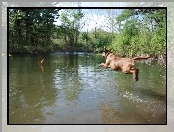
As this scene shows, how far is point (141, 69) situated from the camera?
3475 millimetres

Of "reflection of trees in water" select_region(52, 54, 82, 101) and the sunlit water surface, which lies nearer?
the sunlit water surface

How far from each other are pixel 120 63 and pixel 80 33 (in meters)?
0.58

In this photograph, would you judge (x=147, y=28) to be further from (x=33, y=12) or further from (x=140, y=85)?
(x=33, y=12)

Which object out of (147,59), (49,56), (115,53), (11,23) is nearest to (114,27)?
(115,53)

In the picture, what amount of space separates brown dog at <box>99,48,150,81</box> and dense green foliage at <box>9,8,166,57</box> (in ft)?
0.25

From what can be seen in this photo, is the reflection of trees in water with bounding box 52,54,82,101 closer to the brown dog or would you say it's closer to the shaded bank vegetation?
the shaded bank vegetation

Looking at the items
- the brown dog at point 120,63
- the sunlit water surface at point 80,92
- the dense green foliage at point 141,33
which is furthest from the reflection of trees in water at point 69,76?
the dense green foliage at point 141,33

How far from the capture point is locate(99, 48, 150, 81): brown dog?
11.3 feet

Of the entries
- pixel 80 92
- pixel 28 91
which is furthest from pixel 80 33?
pixel 28 91

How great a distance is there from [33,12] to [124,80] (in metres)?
1.30

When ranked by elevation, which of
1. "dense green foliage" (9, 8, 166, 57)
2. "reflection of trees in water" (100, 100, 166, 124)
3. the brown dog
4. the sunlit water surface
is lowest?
"reflection of trees in water" (100, 100, 166, 124)

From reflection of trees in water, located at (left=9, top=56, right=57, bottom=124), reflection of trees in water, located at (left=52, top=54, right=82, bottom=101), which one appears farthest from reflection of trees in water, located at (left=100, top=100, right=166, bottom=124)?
reflection of trees in water, located at (left=9, top=56, right=57, bottom=124)

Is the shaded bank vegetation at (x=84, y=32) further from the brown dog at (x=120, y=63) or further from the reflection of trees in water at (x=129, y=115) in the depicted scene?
the reflection of trees in water at (x=129, y=115)

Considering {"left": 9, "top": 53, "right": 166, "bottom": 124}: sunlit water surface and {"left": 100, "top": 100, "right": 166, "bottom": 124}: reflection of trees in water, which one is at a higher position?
{"left": 9, "top": 53, "right": 166, "bottom": 124}: sunlit water surface
